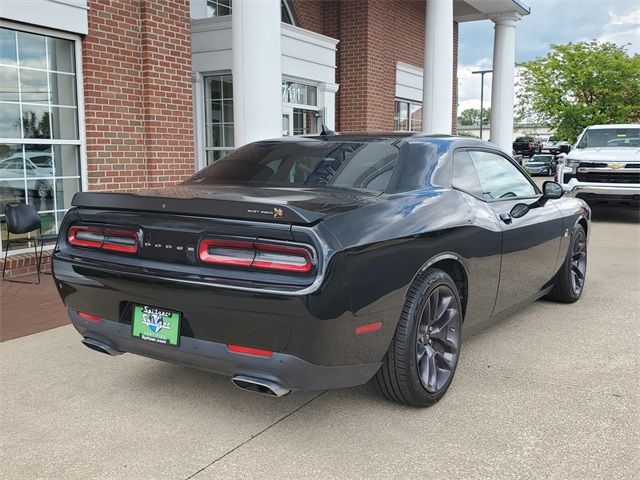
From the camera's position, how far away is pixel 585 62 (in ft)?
92.5

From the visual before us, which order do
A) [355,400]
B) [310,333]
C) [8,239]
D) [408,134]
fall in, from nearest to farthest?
1. [310,333]
2. [355,400]
3. [408,134]
4. [8,239]

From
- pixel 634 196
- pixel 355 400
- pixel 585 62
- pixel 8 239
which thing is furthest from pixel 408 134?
pixel 585 62

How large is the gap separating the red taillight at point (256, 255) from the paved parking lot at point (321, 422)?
3.02 feet

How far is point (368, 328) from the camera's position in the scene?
294cm

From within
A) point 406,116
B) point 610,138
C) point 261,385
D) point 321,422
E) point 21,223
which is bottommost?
point 321,422

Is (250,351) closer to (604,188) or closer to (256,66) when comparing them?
(256,66)

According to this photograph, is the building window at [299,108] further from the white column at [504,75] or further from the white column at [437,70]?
the white column at [504,75]

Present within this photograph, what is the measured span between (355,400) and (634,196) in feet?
33.5

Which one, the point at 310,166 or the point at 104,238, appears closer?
the point at 104,238

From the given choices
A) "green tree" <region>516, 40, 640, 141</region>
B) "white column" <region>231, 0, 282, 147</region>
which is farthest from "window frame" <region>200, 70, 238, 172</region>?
"green tree" <region>516, 40, 640, 141</region>

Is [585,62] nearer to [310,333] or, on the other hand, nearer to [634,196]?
[634,196]

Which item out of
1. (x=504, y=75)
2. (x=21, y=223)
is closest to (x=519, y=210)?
(x=21, y=223)

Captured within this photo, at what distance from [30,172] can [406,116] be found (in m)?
10.0

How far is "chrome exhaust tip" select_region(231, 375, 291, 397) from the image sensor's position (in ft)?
9.34
